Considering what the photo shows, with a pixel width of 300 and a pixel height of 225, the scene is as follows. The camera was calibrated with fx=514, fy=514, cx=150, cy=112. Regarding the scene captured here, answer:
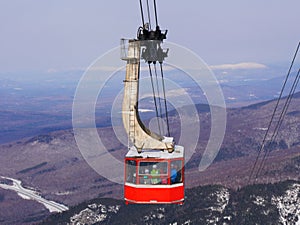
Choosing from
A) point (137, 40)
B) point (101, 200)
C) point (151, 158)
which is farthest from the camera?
point (101, 200)

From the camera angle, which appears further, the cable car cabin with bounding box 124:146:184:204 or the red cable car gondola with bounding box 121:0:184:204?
the cable car cabin with bounding box 124:146:184:204

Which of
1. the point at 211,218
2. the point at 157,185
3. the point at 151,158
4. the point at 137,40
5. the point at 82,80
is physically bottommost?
the point at 211,218

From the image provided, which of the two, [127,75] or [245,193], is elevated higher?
[127,75]

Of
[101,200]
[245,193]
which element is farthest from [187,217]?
[101,200]

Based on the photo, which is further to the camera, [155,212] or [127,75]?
[155,212]

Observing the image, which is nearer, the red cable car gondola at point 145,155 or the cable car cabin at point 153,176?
the red cable car gondola at point 145,155

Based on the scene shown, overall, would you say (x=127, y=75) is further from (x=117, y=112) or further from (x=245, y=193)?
(x=245, y=193)

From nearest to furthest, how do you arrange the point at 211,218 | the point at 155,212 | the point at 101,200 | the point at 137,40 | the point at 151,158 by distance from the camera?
the point at 137,40 → the point at 151,158 → the point at 211,218 → the point at 155,212 → the point at 101,200
